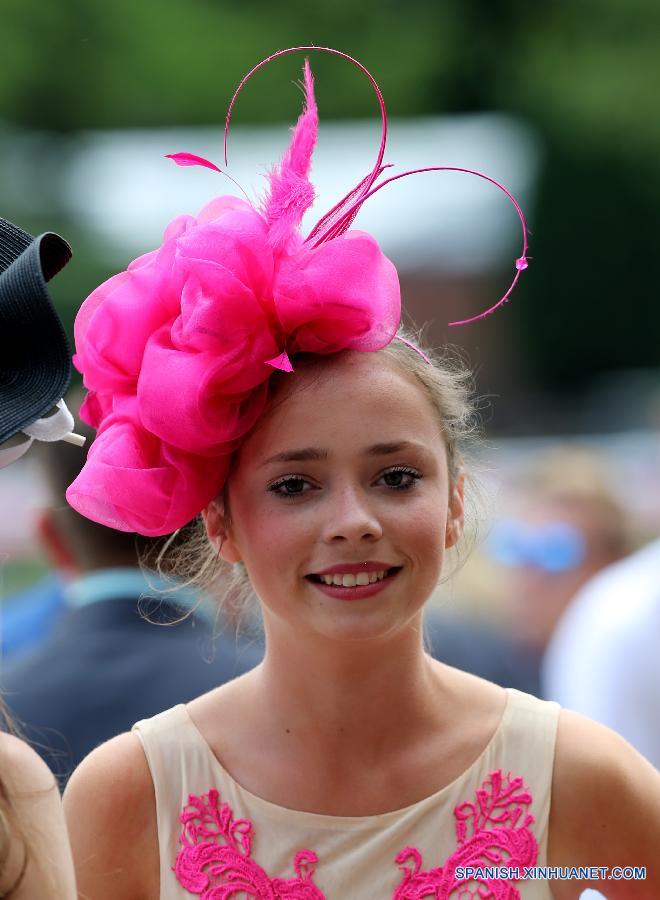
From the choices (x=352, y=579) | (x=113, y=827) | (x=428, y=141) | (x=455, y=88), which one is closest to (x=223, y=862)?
(x=113, y=827)

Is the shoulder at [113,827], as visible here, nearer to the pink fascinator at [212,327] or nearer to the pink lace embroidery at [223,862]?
the pink lace embroidery at [223,862]

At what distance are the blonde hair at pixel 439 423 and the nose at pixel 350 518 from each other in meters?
0.22

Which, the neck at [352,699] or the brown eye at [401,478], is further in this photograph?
the neck at [352,699]

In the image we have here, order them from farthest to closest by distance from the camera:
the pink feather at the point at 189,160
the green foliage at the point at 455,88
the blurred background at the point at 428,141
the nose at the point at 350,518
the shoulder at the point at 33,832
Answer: the green foliage at the point at 455,88 → the blurred background at the point at 428,141 → the pink feather at the point at 189,160 → the nose at the point at 350,518 → the shoulder at the point at 33,832

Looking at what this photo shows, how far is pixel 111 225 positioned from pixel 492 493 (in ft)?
49.8

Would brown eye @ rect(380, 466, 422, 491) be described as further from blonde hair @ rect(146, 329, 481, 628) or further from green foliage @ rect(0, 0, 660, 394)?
green foliage @ rect(0, 0, 660, 394)

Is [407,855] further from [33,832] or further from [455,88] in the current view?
[455,88]

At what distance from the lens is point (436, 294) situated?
1705cm

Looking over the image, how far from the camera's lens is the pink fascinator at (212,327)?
85.2 inches

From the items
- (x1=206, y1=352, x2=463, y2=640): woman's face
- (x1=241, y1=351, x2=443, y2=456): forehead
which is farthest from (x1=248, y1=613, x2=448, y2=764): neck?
(x1=241, y1=351, x2=443, y2=456): forehead

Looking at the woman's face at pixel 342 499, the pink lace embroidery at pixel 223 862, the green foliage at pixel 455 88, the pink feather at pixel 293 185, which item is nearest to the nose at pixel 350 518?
the woman's face at pixel 342 499

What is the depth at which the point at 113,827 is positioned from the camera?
2.29 m

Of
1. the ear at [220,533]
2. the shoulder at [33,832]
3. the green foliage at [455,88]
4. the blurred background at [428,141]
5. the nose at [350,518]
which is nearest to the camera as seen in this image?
the shoulder at [33,832]

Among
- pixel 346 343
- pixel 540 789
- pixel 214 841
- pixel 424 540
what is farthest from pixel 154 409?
pixel 540 789
